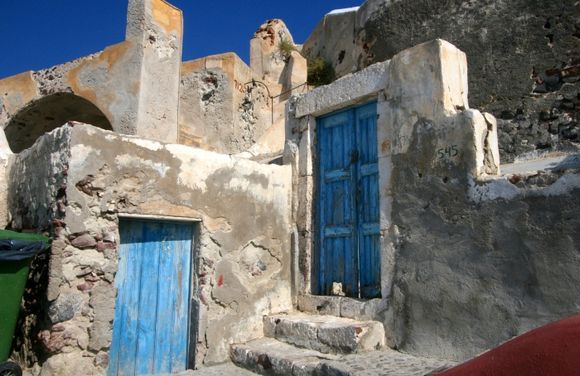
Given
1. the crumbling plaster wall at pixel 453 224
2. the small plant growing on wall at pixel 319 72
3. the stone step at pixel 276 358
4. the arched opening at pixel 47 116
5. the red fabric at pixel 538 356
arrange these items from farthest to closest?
the small plant growing on wall at pixel 319 72, the arched opening at pixel 47 116, the stone step at pixel 276 358, the crumbling plaster wall at pixel 453 224, the red fabric at pixel 538 356

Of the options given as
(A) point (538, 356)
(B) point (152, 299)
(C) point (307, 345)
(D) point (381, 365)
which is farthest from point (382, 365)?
(A) point (538, 356)

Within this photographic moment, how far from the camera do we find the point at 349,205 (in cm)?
546

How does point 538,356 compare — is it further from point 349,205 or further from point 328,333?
point 349,205

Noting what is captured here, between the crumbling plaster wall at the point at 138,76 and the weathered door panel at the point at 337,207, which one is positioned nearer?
the weathered door panel at the point at 337,207

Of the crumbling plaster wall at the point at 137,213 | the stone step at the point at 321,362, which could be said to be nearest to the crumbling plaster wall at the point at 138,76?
the crumbling plaster wall at the point at 137,213

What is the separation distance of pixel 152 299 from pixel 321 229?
208cm

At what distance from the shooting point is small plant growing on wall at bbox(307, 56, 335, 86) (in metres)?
13.2

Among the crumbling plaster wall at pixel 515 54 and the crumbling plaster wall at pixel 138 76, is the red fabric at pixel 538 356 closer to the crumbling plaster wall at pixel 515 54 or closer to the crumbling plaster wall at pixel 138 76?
the crumbling plaster wall at pixel 515 54

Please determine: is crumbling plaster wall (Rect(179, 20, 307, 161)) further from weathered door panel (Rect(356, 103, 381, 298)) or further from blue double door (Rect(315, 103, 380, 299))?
weathered door panel (Rect(356, 103, 381, 298))

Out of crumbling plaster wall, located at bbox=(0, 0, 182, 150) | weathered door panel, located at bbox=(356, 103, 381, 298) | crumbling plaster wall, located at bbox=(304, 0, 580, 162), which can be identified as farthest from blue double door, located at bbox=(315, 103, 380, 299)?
crumbling plaster wall, located at bbox=(0, 0, 182, 150)

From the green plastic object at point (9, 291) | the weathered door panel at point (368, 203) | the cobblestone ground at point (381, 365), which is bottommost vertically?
the cobblestone ground at point (381, 365)

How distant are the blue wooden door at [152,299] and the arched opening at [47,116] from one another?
17.5 ft

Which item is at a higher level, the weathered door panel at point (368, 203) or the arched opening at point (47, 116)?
the arched opening at point (47, 116)

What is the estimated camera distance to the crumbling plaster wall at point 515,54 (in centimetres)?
714
